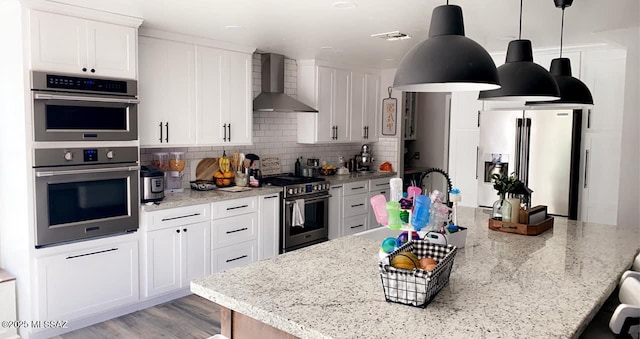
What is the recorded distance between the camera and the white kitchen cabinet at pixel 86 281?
3383 millimetres

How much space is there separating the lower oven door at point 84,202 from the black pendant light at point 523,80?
281 centimetres

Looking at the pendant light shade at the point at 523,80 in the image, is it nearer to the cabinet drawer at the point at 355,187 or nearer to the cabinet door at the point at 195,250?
the cabinet door at the point at 195,250

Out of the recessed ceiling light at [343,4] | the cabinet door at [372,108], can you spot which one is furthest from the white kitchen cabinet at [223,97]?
the cabinet door at [372,108]

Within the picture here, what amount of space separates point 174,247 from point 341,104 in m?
3.07

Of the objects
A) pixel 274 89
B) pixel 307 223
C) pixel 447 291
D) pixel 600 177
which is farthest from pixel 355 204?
pixel 447 291

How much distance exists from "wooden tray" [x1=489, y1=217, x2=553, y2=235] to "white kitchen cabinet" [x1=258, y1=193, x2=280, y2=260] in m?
2.46

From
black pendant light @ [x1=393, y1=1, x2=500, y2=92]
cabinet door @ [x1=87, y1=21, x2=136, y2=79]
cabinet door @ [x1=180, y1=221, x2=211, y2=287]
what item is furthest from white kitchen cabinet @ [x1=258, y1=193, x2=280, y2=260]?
black pendant light @ [x1=393, y1=1, x2=500, y2=92]

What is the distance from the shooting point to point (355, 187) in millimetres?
6137

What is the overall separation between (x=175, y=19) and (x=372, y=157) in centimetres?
400

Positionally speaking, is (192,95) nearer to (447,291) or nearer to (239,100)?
(239,100)

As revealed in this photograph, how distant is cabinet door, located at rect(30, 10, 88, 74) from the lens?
323cm

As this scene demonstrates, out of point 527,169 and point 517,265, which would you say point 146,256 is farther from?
point 527,169

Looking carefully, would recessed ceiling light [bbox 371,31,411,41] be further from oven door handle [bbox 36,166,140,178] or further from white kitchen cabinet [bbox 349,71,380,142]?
oven door handle [bbox 36,166,140,178]

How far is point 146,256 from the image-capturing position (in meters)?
3.94
